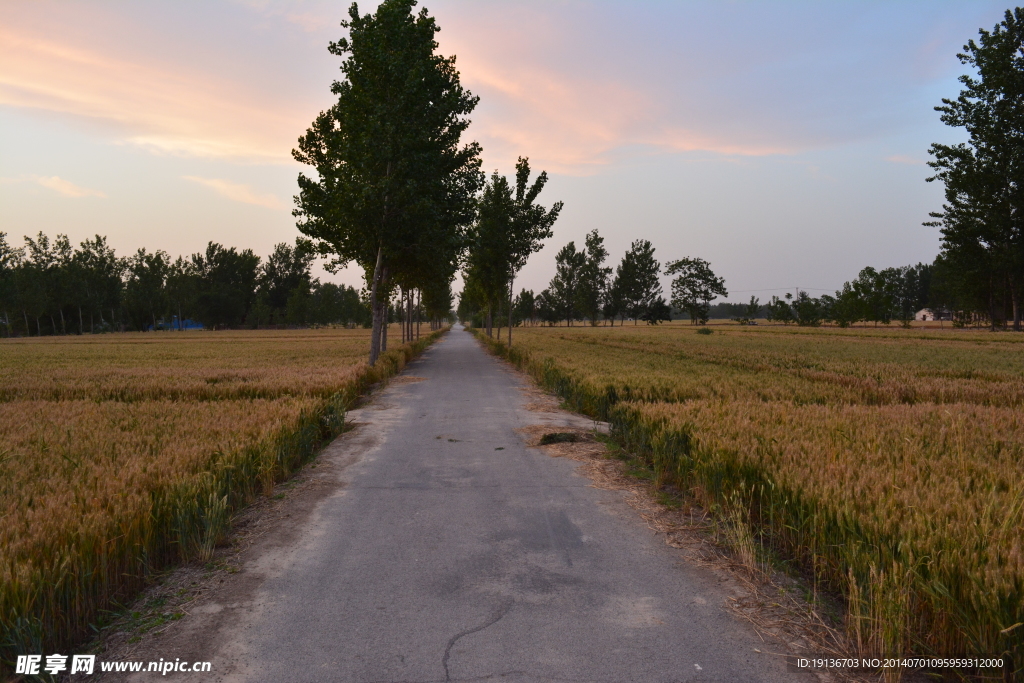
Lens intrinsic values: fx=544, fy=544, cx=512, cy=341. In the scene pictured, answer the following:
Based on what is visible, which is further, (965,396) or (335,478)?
(965,396)

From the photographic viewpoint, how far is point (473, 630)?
357 centimetres

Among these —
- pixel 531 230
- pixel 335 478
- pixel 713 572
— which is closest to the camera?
pixel 713 572

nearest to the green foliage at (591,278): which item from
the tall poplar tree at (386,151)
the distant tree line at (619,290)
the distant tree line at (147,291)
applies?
the distant tree line at (619,290)

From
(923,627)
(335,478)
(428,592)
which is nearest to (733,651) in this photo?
(923,627)

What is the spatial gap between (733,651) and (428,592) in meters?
2.15

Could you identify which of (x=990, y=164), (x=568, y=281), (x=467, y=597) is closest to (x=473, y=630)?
(x=467, y=597)

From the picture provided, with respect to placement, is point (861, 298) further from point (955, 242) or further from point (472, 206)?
point (472, 206)

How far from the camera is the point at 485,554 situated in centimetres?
491

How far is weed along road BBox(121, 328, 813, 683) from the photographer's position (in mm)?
3209

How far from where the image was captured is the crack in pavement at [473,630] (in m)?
3.11

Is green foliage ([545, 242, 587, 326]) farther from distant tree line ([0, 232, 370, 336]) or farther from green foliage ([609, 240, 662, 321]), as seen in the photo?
distant tree line ([0, 232, 370, 336])

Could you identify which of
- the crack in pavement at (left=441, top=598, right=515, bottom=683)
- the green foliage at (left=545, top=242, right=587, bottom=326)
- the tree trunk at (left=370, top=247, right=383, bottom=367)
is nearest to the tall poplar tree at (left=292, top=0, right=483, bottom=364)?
the tree trunk at (left=370, top=247, right=383, bottom=367)

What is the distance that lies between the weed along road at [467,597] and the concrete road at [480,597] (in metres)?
0.01

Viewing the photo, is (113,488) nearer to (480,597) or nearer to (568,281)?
(480,597)
